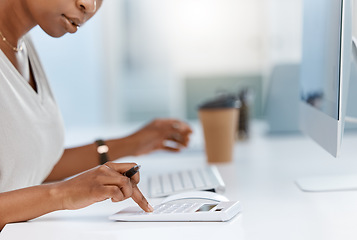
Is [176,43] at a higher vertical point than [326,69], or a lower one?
lower

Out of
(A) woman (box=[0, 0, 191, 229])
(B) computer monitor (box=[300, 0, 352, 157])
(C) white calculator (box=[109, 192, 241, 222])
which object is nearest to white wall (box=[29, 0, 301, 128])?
(B) computer monitor (box=[300, 0, 352, 157])

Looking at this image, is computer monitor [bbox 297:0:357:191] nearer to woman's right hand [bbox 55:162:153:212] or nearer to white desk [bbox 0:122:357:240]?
white desk [bbox 0:122:357:240]

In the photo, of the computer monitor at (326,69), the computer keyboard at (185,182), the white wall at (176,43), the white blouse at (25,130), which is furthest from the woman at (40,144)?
the white wall at (176,43)

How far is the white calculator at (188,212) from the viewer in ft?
3.08

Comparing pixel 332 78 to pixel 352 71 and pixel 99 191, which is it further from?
pixel 99 191

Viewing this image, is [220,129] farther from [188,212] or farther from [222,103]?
[188,212]

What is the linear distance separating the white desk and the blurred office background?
3.73 m

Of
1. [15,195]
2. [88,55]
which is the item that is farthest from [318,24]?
[88,55]

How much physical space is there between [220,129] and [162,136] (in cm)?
17

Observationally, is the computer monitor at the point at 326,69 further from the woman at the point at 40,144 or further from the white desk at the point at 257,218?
the woman at the point at 40,144

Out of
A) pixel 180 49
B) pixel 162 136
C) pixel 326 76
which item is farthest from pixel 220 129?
pixel 180 49

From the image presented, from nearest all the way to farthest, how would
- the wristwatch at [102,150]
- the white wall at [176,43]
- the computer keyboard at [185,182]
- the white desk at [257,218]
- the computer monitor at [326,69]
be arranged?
1. the white desk at [257,218]
2. the computer monitor at [326,69]
3. the computer keyboard at [185,182]
4. the wristwatch at [102,150]
5. the white wall at [176,43]

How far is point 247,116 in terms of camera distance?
1.97m

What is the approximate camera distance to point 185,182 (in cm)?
122
